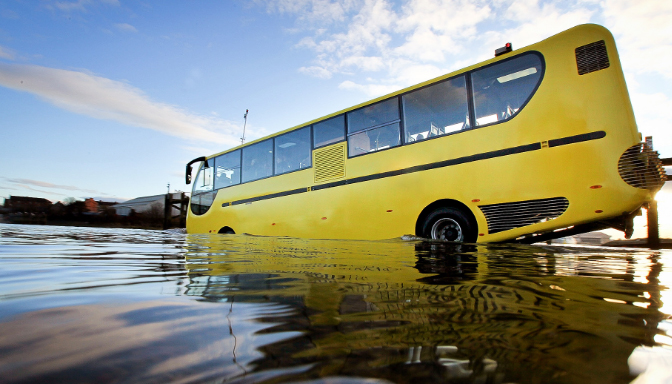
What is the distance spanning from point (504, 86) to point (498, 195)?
147 centimetres

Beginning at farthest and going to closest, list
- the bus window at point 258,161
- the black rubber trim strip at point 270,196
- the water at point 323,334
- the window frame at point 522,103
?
the bus window at point 258,161 < the black rubber trim strip at point 270,196 < the window frame at point 522,103 < the water at point 323,334

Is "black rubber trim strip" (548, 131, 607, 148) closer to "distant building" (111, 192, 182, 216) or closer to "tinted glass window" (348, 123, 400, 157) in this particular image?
Result: "tinted glass window" (348, 123, 400, 157)

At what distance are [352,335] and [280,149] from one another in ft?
22.6

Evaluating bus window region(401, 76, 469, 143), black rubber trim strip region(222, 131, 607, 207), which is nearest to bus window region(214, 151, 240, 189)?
black rubber trim strip region(222, 131, 607, 207)

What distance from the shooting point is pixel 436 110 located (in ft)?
16.0

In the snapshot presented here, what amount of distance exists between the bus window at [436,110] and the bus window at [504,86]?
0.20 meters

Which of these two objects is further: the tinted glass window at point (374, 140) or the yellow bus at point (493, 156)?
the tinted glass window at point (374, 140)

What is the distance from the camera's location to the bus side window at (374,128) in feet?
17.4

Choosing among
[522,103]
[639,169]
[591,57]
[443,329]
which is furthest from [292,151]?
[443,329]

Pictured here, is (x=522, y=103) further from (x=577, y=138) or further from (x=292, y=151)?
(x=292, y=151)

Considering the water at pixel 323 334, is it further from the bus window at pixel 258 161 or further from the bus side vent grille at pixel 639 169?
the bus window at pixel 258 161

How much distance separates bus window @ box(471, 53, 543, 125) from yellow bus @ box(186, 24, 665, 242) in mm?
13

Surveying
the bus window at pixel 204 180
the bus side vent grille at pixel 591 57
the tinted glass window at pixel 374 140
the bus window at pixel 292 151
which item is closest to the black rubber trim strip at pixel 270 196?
the bus window at pixel 292 151

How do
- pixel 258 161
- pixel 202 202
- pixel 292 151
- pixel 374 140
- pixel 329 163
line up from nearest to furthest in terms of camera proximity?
pixel 374 140 → pixel 329 163 → pixel 292 151 → pixel 258 161 → pixel 202 202
